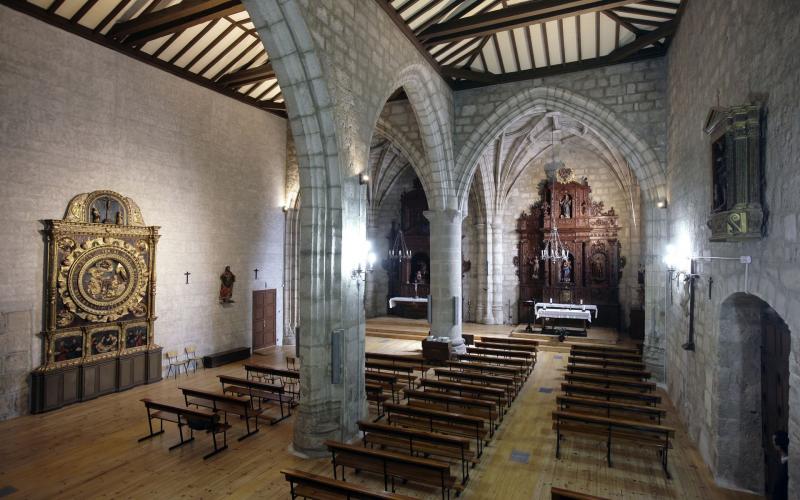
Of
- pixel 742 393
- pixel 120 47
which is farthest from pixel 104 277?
pixel 742 393

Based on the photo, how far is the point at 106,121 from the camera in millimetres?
9500

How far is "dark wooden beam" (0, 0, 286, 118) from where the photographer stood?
26.6 feet

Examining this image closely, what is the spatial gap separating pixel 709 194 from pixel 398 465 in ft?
17.0

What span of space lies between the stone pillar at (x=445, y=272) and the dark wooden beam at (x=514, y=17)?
456 centimetres

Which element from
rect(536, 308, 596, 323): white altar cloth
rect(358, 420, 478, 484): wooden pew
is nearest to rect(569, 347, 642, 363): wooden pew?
rect(536, 308, 596, 323): white altar cloth

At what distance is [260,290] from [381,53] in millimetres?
8377

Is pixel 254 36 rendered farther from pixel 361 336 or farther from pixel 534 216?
pixel 534 216

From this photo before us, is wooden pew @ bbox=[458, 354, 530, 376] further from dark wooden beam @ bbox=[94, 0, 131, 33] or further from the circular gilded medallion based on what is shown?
dark wooden beam @ bbox=[94, 0, 131, 33]

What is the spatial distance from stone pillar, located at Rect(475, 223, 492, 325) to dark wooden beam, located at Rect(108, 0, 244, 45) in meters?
12.2

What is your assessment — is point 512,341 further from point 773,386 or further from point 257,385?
point 773,386

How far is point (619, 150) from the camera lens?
1098 cm

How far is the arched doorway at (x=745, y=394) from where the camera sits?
5254 millimetres

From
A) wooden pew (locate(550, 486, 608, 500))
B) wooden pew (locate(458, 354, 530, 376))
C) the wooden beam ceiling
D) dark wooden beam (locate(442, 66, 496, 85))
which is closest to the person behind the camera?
wooden pew (locate(550, 486, 608, 500))

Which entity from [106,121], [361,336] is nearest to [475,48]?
[361,336]
